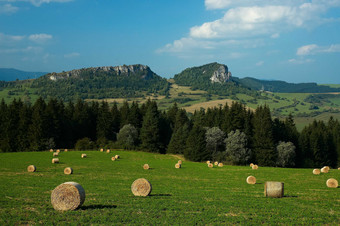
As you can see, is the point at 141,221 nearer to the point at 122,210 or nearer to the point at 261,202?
the point at 122,210

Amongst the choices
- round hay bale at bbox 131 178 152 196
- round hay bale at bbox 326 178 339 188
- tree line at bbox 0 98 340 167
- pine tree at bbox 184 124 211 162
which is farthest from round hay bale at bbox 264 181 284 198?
pine tree at bbox 184 124 211 162

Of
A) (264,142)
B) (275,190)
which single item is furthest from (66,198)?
(264,142)

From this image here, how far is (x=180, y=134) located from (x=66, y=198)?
7913 cm

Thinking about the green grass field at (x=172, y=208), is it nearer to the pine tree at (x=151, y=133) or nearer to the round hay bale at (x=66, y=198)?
the round hay bale at (x=66, y=198)

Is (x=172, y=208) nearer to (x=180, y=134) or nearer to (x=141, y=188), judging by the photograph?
(x=141, y=188)

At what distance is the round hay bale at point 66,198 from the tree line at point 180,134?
62.9m

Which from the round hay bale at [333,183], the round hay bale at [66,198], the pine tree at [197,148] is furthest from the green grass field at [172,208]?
the pine tree at [197,148]

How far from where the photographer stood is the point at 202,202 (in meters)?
19.9

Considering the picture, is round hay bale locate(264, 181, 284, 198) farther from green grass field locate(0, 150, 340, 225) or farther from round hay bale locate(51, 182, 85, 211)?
round hay bale locate(51, 182, 85, 211)

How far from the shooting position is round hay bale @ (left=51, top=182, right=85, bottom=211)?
54.1 ft

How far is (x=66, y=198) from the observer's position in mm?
16594

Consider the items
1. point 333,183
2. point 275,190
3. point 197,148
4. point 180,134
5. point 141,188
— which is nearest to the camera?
point 141,188

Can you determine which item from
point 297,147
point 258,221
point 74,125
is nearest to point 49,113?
point 74,125

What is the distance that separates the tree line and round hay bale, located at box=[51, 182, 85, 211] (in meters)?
62.9
